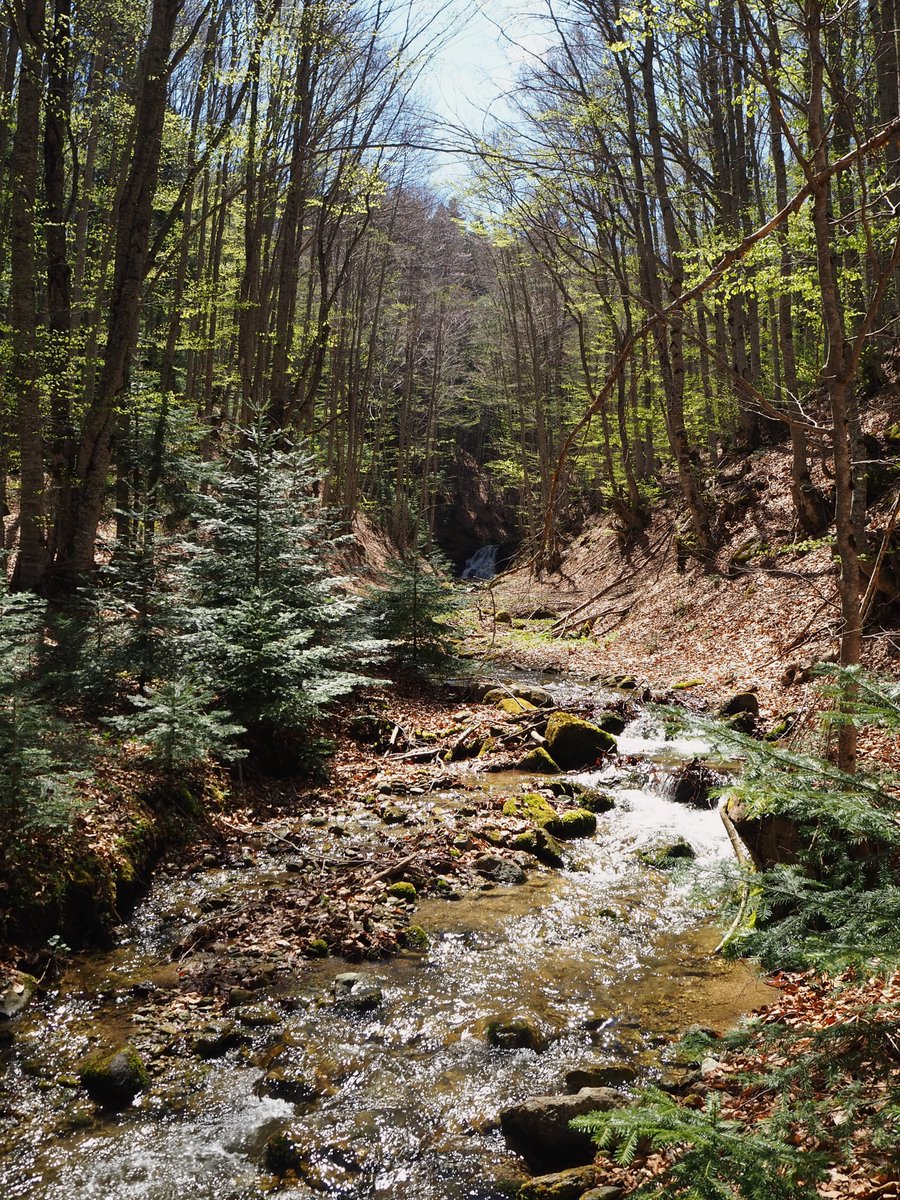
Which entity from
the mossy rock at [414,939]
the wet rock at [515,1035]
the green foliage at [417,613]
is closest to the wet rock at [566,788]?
the mossy rock at [414,939]

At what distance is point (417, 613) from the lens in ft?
41.5

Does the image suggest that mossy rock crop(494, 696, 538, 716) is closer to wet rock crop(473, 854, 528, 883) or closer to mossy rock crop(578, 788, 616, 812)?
mossy rock crop(578, 788, 616, 812)

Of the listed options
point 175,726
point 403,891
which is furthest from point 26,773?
point 403,891

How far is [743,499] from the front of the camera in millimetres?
16594

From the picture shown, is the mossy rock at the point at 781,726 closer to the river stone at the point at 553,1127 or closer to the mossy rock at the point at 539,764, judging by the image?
the mossy rock at the point at 539,764

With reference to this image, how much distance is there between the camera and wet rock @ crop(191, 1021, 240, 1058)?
4348 millimetres

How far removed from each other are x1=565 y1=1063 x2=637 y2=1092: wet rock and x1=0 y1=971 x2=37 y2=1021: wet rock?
3.17 metres

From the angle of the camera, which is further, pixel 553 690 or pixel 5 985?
pixel 553 690

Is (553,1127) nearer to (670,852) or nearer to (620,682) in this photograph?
(670,852)

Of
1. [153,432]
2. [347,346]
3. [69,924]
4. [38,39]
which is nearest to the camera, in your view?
[69,924]

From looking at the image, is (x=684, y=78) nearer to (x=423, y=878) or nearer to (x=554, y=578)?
(x=554, y=578)

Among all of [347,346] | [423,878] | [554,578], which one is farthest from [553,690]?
[347,346]

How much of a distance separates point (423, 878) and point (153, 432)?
857 centimetres

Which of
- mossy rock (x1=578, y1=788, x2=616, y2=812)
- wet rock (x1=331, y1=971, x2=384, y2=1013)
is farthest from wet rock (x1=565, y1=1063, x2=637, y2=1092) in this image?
mossy rock (x1=578, y1=788, x2=616, y2=812)
